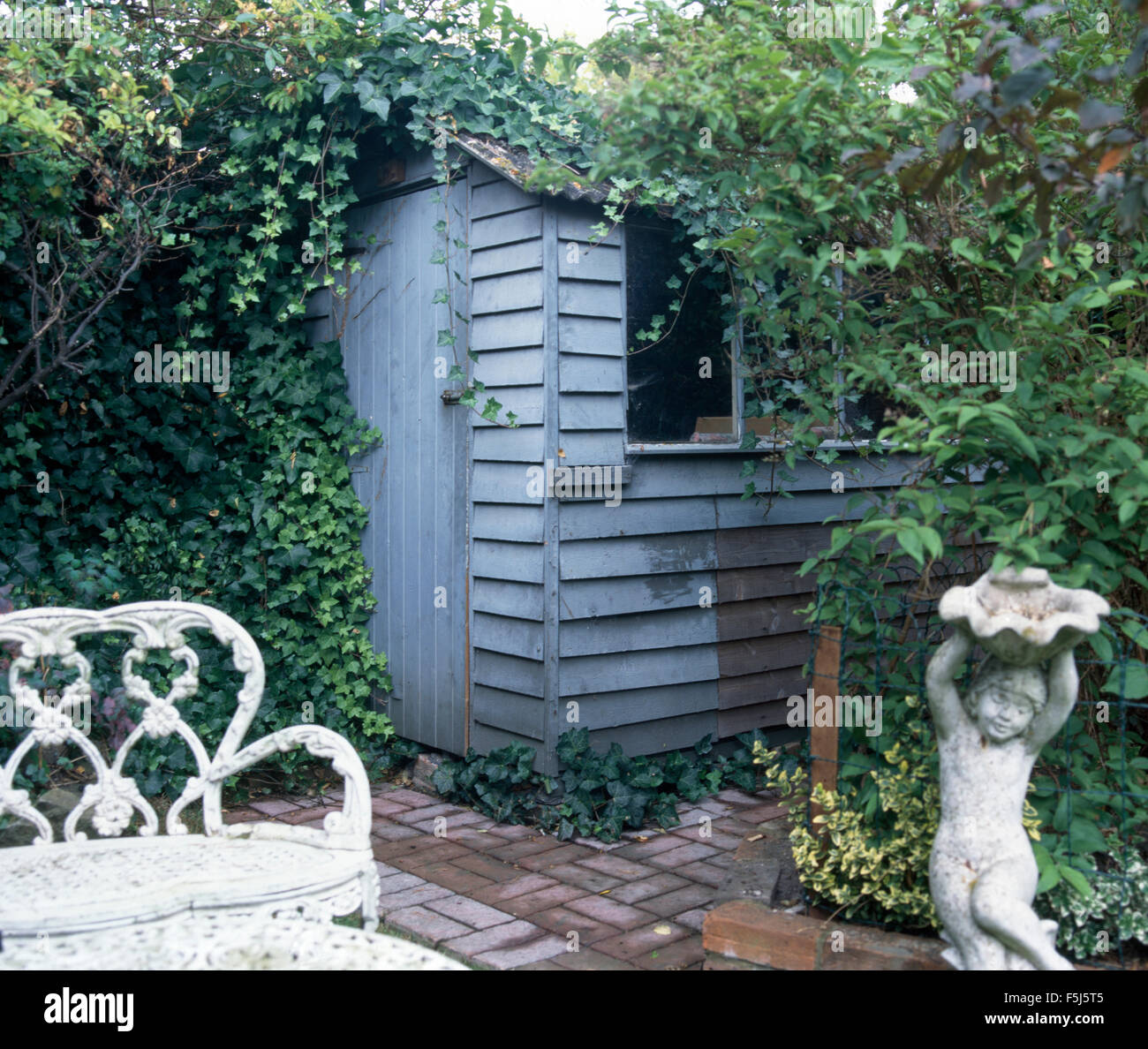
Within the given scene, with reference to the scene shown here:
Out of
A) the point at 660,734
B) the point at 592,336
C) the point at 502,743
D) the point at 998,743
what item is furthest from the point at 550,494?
the point at 998,743

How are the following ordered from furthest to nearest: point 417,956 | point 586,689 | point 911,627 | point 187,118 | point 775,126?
point 187,118 → point 586,689 → point 911,627 → point 775,126 → point 417,956

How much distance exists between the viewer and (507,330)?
4805mm

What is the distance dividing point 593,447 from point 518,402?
15.7 inches

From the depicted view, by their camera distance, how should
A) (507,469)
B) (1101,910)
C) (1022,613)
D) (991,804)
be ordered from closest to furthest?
1. (1022,613)
2. (991,804)
3. (1101,910)
4. (507,469)

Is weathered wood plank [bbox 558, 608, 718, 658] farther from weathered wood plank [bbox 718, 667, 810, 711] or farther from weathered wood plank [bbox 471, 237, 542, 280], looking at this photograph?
weathered wood plank [bbox 471, 237, 542, 280]

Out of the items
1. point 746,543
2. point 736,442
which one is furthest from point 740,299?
point 746,543

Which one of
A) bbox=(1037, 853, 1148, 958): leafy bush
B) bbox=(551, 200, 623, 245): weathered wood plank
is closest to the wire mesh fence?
bbox=(1037, 853, 1148, 958): leafy bush

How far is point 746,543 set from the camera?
540cm

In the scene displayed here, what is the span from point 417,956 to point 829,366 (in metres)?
2.29

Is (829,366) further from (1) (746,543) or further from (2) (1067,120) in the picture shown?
(1) (746,543)

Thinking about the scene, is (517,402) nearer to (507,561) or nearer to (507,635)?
(507,561)

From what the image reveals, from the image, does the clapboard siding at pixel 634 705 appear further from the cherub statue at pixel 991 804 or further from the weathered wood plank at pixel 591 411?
the cherub statue at pixel 991 804

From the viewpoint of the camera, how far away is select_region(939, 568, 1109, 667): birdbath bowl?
2264mm

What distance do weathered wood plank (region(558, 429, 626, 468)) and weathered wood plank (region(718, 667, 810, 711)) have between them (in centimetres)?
122
